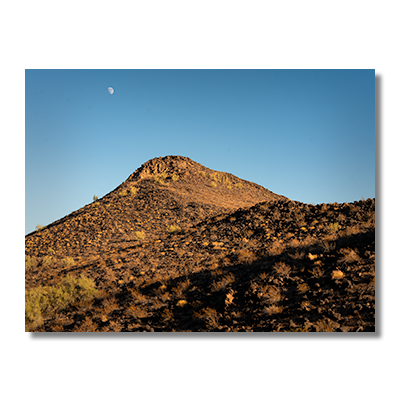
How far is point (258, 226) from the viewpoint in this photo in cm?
1305

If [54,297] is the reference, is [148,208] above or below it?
above

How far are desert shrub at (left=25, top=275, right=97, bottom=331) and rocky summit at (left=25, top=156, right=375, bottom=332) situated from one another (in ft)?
0.10

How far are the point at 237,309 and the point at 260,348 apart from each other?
290 cm

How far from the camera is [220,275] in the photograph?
827 cm

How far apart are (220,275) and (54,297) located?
5202 mm

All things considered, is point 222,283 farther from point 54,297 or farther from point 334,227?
point 334,227

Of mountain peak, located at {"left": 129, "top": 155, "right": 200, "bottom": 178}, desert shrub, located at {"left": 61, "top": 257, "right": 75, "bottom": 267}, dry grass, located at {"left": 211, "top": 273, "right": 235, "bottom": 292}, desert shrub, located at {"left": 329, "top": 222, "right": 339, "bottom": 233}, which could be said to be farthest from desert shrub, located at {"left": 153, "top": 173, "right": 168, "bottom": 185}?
dry grass, located at {"left": 211, "top": 273, "right": 235, "bottom": 292}

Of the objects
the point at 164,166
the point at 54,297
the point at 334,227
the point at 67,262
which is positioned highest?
the point at 164,166

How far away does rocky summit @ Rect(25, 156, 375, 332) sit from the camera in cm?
570

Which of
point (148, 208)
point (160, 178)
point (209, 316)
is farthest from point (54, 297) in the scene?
point (160, 178)

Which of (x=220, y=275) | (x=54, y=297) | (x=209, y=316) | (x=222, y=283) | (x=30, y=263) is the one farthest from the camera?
(x=30, y=263)

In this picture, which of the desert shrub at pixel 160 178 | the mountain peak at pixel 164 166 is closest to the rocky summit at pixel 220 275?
the desert shrub at pixel 160 178
